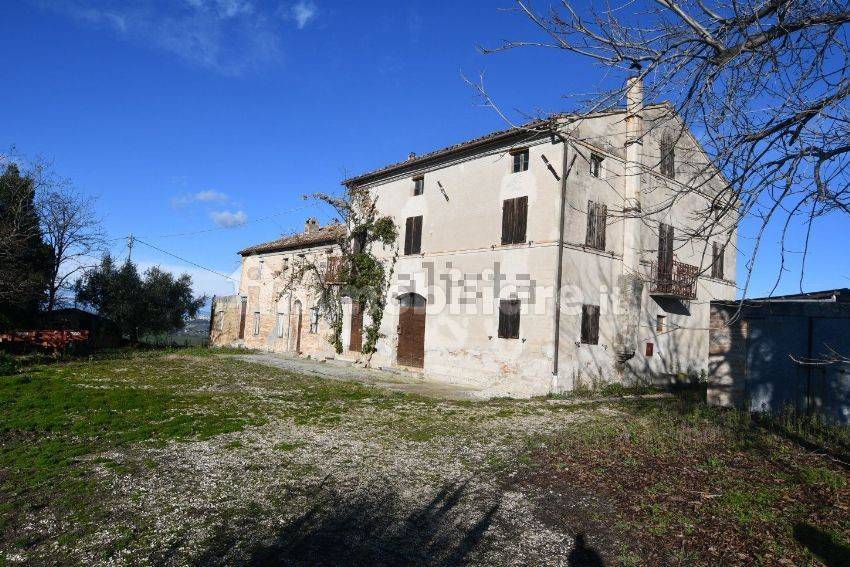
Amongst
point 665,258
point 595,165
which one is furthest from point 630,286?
point 595,165

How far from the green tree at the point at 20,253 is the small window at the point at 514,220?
15538 mm

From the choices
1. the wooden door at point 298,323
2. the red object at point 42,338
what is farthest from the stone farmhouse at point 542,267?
the red object at point 42,338

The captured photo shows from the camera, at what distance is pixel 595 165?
15148mm

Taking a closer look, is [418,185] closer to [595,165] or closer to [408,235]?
[408,235]

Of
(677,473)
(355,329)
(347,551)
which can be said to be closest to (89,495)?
(347,551)

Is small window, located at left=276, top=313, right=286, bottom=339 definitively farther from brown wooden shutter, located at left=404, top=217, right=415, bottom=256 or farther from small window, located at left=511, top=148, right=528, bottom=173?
small window, located at left=511, top=148, right=528, bottom=173

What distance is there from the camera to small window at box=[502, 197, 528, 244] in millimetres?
14852

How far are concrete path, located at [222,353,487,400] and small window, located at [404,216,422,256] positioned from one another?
14.3 feet

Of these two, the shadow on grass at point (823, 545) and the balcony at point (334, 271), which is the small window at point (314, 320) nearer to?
the balcony at point (334, 271)

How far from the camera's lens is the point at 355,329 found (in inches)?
824

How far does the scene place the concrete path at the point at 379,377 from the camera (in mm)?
13883

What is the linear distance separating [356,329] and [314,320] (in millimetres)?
3384

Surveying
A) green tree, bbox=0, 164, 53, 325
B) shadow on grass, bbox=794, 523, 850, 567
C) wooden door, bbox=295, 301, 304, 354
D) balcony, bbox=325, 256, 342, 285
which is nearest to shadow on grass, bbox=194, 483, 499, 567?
shadow on grass, bbox=794, 523, 850, 567

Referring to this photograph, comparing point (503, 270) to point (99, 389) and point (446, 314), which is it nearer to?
point (446, 314)
